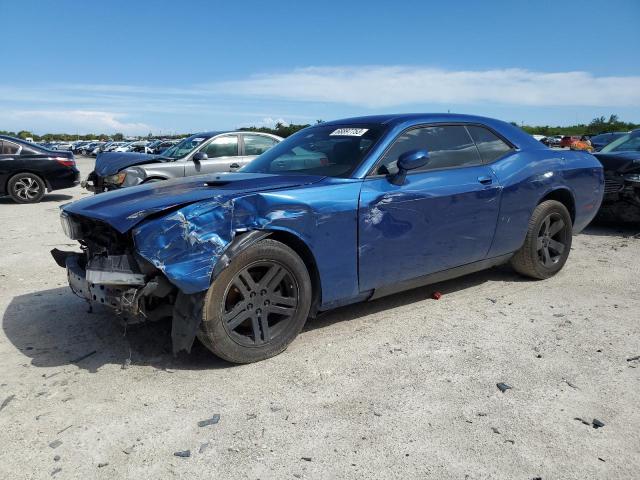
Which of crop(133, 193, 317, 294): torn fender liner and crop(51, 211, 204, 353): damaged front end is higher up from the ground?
crop(133, 193, 317, 294): torn fender liner

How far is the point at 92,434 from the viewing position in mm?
2668

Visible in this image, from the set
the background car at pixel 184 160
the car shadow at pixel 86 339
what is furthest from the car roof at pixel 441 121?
the background car at pixel 184 160

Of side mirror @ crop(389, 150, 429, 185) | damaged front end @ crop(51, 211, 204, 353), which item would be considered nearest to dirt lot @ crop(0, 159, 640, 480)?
damaged front end @ crop(51, 211, 204, 353)

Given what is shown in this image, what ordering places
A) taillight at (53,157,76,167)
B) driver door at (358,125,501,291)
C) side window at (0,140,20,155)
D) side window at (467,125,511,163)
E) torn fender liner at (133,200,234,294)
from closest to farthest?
1. torn fender liner at (133,200,234,294)
2. driver door at (358,125,501,291)
3. side window at (467,125,511,163)
4. side window at (0,140,20,155)
5. taillight at (53,157,76,167)

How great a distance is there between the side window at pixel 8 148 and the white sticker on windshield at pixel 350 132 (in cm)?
1020

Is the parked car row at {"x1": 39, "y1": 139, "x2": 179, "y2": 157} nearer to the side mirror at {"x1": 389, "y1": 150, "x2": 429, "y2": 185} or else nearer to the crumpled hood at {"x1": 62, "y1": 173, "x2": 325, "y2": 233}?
the crumpled hood at {"x1": 62, "y1": 173, "x2": 325, "y2": 233}

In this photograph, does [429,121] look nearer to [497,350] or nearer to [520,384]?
[497,350]

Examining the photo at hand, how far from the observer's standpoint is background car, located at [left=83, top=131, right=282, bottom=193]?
9352 mm

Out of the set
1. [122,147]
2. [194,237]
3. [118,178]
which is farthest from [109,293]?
[122,147]

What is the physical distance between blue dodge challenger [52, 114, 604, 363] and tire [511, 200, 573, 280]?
24 mm

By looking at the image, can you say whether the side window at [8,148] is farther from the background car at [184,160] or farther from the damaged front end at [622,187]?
the damaged front end at [622,187]

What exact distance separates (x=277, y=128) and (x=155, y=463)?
5458 cm

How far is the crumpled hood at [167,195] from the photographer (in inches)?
125

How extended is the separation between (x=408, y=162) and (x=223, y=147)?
282 inches
